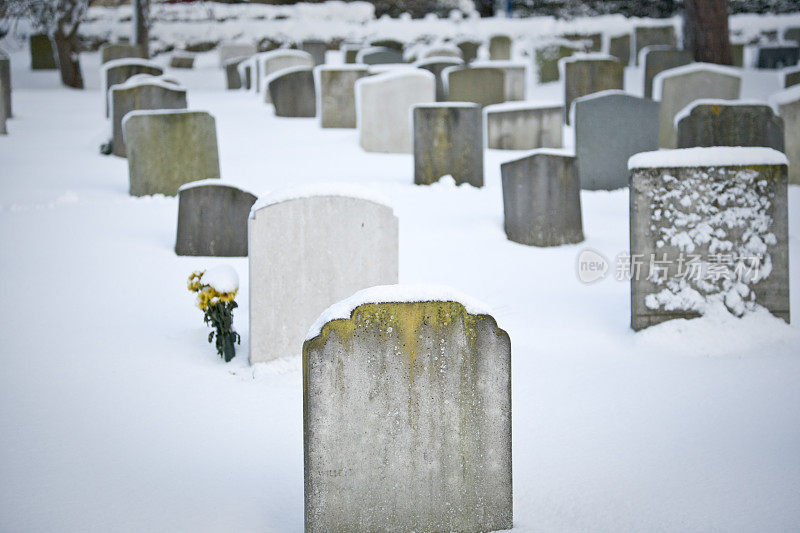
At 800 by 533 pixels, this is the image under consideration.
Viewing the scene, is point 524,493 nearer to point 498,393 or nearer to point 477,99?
point 498,393

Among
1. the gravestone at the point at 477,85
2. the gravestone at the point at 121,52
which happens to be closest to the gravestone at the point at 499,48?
the gravestone at the point at 121,52

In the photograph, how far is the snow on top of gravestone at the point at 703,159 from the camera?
19.1 feet

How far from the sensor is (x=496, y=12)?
3338cm

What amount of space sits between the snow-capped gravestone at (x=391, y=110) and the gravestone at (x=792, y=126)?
419 cm

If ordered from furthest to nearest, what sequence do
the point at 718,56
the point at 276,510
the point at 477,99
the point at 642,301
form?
the point at 718,56 < the point at 477,99 < the point at 642,301 < the point at 276,510

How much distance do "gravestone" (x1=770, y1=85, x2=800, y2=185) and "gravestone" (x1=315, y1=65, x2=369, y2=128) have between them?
599 centimetres

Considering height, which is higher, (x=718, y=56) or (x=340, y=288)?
(x=718, y=56)

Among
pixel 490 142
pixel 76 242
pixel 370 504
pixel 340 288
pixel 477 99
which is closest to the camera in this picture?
pixel 370 504

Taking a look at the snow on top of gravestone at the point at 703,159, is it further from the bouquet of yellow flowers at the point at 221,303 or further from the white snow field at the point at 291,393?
the bouquet of yellow flowers at the point at 221,303

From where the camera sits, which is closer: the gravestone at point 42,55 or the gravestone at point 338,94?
the gravestone at point 338,94

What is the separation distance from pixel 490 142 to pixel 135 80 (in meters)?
4.79

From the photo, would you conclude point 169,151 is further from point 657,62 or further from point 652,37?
point 652,37

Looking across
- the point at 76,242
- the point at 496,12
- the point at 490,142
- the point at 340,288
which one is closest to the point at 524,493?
the point at 340,288

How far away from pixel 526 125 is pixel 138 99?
16.1 feet
